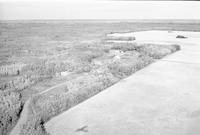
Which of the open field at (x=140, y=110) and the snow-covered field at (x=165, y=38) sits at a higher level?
the snow-covered field at (x=165, y=38)

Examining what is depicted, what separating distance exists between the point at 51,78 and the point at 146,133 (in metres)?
2.53

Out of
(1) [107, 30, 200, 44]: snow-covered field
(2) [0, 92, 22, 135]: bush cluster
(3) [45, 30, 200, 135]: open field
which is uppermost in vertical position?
(1) [107, 30, 200, 44]: snow-covered field

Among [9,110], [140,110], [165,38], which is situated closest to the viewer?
[140,110]

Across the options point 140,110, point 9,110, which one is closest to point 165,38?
point 140,110

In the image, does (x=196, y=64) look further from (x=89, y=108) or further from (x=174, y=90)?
(x=89, y=108)

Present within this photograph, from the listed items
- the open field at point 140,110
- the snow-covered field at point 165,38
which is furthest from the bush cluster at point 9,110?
the snow-covered field at point 165,38

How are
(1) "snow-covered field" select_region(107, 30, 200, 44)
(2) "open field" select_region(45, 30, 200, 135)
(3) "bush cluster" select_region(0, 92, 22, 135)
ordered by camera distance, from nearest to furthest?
1. (2) "open field" select_region(45, 30, 200, 135)
2. (3) "bush cluster" select_region(0, 92, 22, 135)
3. (1) "snow-covered field" select_region(107, 30, 200, 44)

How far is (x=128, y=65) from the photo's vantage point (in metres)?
4.39

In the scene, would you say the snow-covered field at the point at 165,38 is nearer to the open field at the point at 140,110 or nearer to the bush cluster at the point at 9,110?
the open field at the point at 140,110

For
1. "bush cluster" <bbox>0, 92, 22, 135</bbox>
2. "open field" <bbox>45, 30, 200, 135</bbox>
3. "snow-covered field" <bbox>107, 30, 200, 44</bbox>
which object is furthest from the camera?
"snow-covered field" <bbox>107, 30, 200, 44</bbox>

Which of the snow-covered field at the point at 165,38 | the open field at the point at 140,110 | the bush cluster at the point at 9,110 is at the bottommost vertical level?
the bush cluster at the point at 9,110

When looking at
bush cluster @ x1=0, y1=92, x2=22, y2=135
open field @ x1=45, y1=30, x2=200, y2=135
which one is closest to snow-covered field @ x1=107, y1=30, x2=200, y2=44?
open field @ x1=45, y1=30, x2=200, y2=135

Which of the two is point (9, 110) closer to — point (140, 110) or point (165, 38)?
point (140, 110)

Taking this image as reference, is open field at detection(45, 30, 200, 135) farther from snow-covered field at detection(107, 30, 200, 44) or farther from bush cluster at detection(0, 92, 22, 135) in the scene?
snow-covered field at detection(107, 30, 200, 44)
